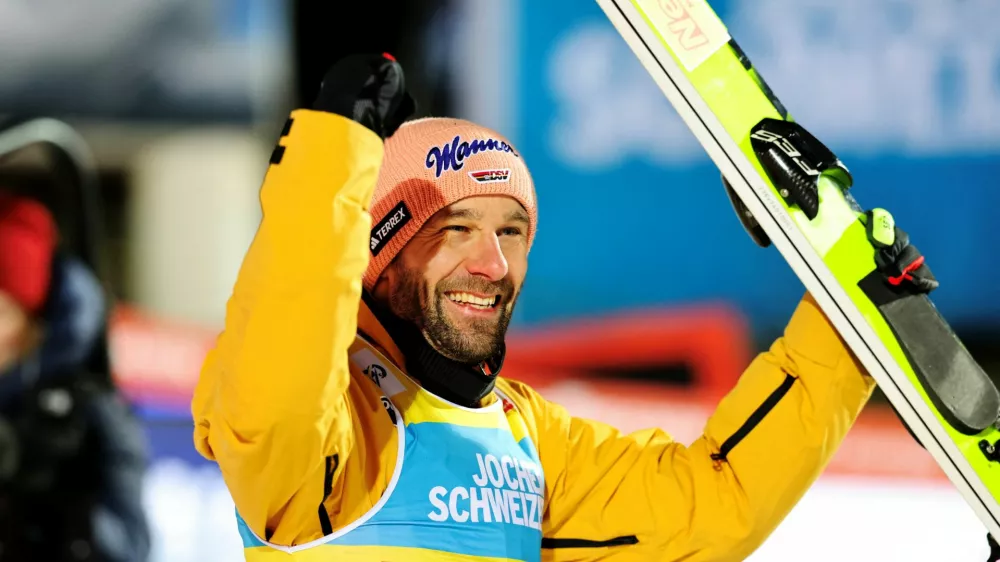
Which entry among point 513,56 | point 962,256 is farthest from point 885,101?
point 513,56

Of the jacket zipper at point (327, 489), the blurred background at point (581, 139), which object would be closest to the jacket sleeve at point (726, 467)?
the jacket zipper at point (327, 489)

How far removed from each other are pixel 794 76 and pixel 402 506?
12.1 feet

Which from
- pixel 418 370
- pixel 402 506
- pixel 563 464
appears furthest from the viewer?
pixel 563 464

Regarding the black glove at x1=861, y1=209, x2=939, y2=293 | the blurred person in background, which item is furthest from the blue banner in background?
the black glove at x1=861, y1=209, x2=939, y2=293

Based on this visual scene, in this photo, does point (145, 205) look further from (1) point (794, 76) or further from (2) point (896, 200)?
(2) point (896, 200)

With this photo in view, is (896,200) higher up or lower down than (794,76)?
lower down

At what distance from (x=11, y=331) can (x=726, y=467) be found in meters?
2.79

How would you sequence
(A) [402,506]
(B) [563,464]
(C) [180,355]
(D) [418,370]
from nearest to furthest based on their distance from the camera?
(A) [402,506] → (D) [418,370] → (B) [563,464] → (C) [180,355]

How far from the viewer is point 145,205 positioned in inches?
202

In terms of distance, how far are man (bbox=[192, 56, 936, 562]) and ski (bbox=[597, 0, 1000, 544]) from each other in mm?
105

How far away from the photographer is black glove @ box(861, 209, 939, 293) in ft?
7.41

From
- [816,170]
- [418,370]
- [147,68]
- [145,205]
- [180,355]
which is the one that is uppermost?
[816,170]

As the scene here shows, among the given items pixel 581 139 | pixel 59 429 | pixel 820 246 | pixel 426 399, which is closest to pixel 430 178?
pixel 426 399

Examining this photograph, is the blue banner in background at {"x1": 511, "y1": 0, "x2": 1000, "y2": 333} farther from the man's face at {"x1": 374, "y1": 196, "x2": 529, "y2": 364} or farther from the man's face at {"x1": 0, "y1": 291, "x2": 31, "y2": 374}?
the man's face at {"x1": 374, "y1": 196, "x2": 529, "y2": 364}
